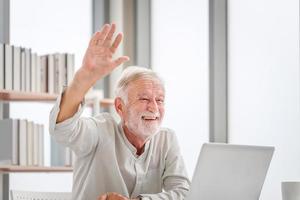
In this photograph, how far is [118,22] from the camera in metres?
4.94

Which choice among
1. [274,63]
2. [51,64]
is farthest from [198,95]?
[51,64]

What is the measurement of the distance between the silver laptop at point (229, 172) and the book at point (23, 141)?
2088 mm

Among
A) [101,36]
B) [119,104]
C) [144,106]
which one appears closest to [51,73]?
[119,104]

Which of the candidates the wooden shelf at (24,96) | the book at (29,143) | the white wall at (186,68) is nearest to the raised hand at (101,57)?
the wooden shelf at (24,96)

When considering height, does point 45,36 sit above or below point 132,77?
above

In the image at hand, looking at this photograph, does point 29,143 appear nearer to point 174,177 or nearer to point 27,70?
point 27,70

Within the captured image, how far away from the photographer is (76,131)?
7.51ft

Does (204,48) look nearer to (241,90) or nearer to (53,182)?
(241,90)

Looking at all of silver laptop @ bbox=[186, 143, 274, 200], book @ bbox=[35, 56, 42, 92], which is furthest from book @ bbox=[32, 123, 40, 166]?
silver laptop @ bbox=[186, 143, 274, 200]

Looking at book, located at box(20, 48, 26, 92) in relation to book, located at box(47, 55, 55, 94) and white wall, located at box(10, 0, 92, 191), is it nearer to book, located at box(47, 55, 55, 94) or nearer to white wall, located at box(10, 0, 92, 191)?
book, located at box(47, 55, 55, 94)

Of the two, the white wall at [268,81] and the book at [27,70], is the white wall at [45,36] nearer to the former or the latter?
the book at [27,70]

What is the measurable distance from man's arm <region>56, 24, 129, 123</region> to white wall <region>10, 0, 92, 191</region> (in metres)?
2.16

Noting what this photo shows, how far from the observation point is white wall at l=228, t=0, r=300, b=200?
12.9ft

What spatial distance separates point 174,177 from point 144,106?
0.30 metres
